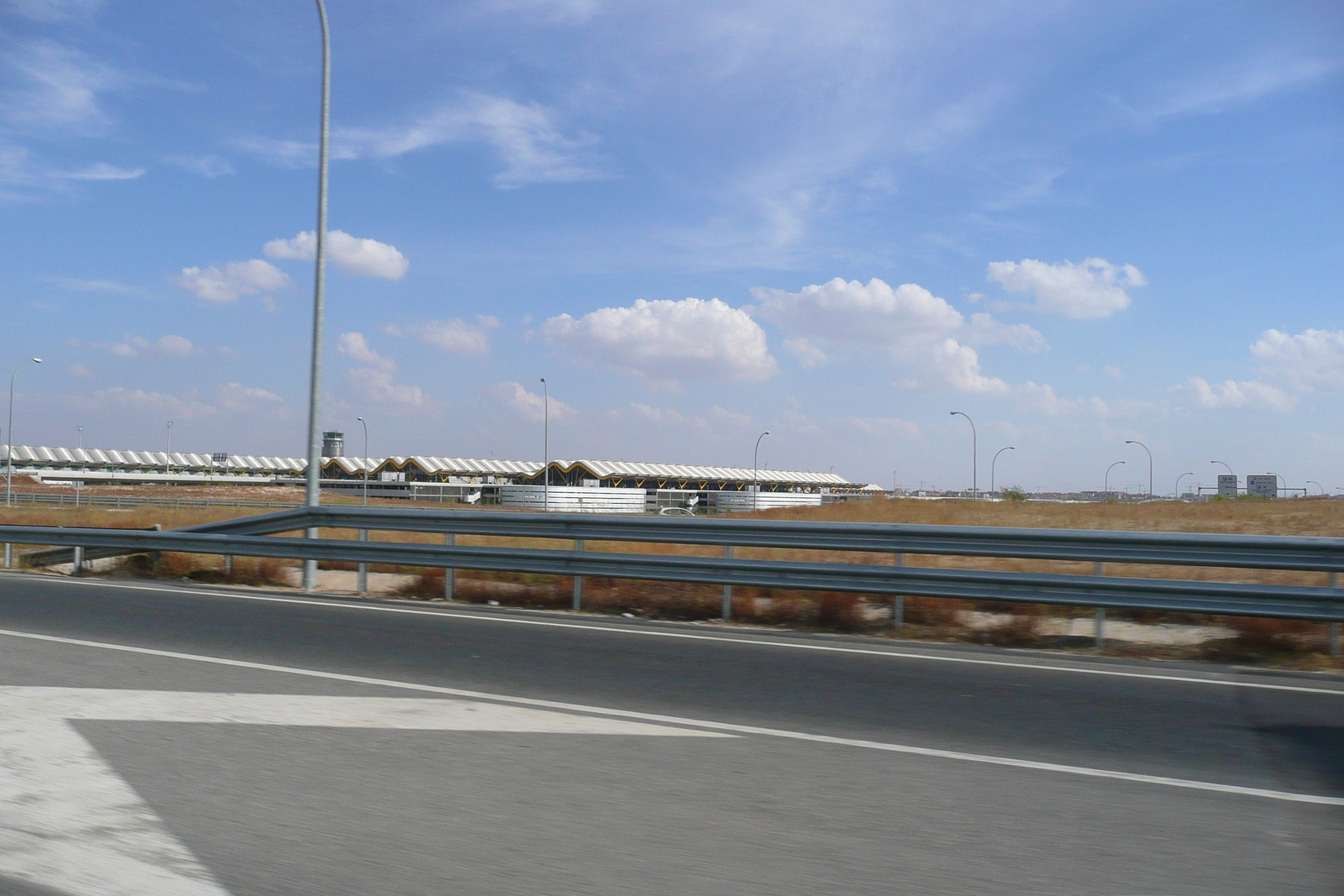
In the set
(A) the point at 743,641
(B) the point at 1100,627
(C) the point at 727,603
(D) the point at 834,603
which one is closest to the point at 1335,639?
(B) the point at 1100,627

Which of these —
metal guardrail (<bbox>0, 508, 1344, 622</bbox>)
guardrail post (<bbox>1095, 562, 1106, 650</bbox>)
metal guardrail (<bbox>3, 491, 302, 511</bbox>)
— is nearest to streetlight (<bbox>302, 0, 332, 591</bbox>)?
metal guardrail (<bbox>0, 508, 1344, 622</bbox>)

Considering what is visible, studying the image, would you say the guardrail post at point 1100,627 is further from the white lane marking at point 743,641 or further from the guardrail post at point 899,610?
the guardrail post at point 899,610

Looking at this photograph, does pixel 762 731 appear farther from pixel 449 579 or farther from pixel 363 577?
pixel 363 577

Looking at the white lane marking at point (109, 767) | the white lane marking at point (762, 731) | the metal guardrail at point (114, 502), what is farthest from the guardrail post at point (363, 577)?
the metal guardrail at point (114, 502)

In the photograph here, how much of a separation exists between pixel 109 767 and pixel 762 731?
321cm

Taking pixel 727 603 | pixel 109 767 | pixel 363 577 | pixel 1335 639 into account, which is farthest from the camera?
pixel 363 577

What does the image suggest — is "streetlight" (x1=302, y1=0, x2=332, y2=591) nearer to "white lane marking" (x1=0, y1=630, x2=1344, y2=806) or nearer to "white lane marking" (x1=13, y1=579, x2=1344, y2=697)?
"white lane marking" (x1=13, y1=579, x2=1344, y2=697)

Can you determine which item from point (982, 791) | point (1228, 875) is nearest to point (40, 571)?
point (982, 791)

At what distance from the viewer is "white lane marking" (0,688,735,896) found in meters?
3.29

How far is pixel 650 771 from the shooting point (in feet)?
14.9

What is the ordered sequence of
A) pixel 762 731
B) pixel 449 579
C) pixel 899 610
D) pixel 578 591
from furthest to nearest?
pixel 449 579
pixel 578 591
pixel 899 610
pixel 762 731

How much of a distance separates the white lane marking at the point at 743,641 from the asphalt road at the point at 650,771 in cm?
7

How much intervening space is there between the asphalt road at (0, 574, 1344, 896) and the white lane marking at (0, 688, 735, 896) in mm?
18

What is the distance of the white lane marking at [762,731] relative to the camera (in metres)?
4.39
